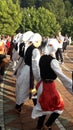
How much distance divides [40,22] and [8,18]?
1574cm

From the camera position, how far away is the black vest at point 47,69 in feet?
21.2

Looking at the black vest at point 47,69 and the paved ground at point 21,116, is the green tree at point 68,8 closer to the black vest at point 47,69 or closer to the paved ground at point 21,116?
the paved ground at point 21,116

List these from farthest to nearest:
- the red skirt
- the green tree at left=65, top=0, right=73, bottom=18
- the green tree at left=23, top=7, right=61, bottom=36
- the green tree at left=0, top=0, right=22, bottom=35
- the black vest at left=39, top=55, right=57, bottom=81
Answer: the green tree at left=65, top=0, right=73, bottom=18 < the green tree at left=23, top=7, right=61, bottom=36 < the green tree at left=0, top=0, right=22, bottom=35 < the red skirt < the black vest at left=39, top=55, right=57, bottom=81

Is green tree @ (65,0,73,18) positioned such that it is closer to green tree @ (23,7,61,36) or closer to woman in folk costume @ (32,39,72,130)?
green tree @ (23,7,61,36)

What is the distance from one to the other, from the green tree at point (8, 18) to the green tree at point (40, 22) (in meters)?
6.04

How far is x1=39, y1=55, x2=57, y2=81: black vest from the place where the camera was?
648 cm

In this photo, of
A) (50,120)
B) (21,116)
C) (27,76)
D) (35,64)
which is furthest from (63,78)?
(21,116)

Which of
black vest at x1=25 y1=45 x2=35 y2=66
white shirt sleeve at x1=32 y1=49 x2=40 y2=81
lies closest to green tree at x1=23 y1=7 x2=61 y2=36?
black vest at x1=25 y1=45 x2=35 y2=66

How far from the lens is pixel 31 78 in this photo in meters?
8.30

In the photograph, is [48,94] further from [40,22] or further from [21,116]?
[40,22]

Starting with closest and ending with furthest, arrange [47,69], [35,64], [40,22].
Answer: [47,69] → [35,64] → [40,22]

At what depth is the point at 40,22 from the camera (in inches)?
3556

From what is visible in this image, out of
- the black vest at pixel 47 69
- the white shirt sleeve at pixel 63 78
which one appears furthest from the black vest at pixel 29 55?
the white shirt sleeve at pixel 63 78

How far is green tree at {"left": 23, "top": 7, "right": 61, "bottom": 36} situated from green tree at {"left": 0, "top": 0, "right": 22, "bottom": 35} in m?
6.04
